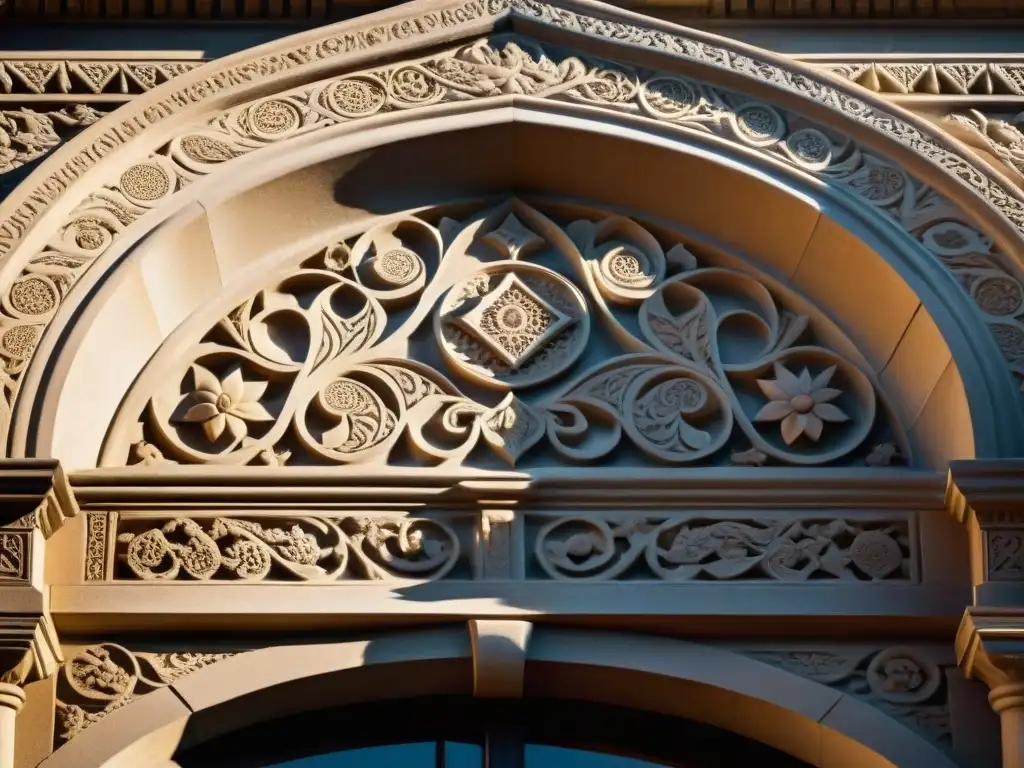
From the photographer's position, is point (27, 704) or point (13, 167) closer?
point (27, 704)

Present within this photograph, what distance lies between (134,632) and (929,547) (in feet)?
8.81

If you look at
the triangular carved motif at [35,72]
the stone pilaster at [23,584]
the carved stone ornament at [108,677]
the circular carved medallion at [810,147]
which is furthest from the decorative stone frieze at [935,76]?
the stone pilaster at [23,584]

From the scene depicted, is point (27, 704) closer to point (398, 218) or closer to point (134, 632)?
point (134, 632)

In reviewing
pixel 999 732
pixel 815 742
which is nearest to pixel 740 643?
pixel 815 742

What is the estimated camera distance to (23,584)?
257 inches

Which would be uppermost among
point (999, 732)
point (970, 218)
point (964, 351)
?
point (970, 218)

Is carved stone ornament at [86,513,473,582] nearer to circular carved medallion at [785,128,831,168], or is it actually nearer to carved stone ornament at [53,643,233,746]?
carved stone ornament at [53,643,233,746]

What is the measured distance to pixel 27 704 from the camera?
6.58m

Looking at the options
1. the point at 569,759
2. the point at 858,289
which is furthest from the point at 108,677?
the point at 858,289

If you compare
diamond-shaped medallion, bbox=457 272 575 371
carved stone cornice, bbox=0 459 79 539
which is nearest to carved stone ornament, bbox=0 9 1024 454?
diamond-shaped medallion, bbox=457 272 575 371

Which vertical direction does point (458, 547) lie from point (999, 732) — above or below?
above

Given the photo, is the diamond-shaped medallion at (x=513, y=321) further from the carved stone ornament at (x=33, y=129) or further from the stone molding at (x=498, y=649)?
the carved stone ornament at (x=33, y=129)

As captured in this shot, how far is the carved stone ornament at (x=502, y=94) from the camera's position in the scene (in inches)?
279

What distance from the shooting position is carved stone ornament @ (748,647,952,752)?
21.9ft
